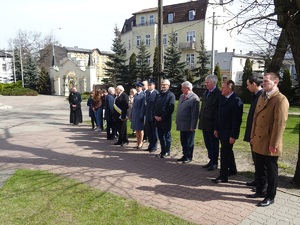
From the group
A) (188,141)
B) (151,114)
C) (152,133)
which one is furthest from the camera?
(152,133)

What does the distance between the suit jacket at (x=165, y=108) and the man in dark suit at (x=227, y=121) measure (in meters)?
1.85

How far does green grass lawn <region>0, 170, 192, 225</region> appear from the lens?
4.03 meters

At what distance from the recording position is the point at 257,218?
4078 millimetres

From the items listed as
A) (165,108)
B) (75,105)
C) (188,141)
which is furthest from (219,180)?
(75,105)

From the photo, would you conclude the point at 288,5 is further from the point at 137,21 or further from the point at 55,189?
the point at 137,21

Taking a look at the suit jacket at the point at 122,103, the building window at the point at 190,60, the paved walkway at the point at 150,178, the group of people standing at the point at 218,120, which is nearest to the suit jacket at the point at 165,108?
the group of people standing at the point at 218,120

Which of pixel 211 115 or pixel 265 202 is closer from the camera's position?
pixel 265 202

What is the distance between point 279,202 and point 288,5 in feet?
11.4

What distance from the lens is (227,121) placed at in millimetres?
5430

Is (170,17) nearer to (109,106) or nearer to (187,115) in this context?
(109,106)

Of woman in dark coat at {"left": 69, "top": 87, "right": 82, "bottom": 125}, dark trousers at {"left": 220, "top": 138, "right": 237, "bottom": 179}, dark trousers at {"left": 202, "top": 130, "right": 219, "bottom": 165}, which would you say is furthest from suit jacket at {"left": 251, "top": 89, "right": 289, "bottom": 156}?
woman in dark coat at {"left": 69, "top": 87, "right": 82, "bottom": 125}

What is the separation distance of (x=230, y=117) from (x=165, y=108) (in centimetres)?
211

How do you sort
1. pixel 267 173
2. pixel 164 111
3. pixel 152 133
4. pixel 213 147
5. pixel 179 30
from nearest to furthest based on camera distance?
pixel 267 173, pixel 213 147, pixel 164 111, pixel 152 133, pixel 179 30

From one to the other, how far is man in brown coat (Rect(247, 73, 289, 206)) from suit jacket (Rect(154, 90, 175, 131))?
278cm
